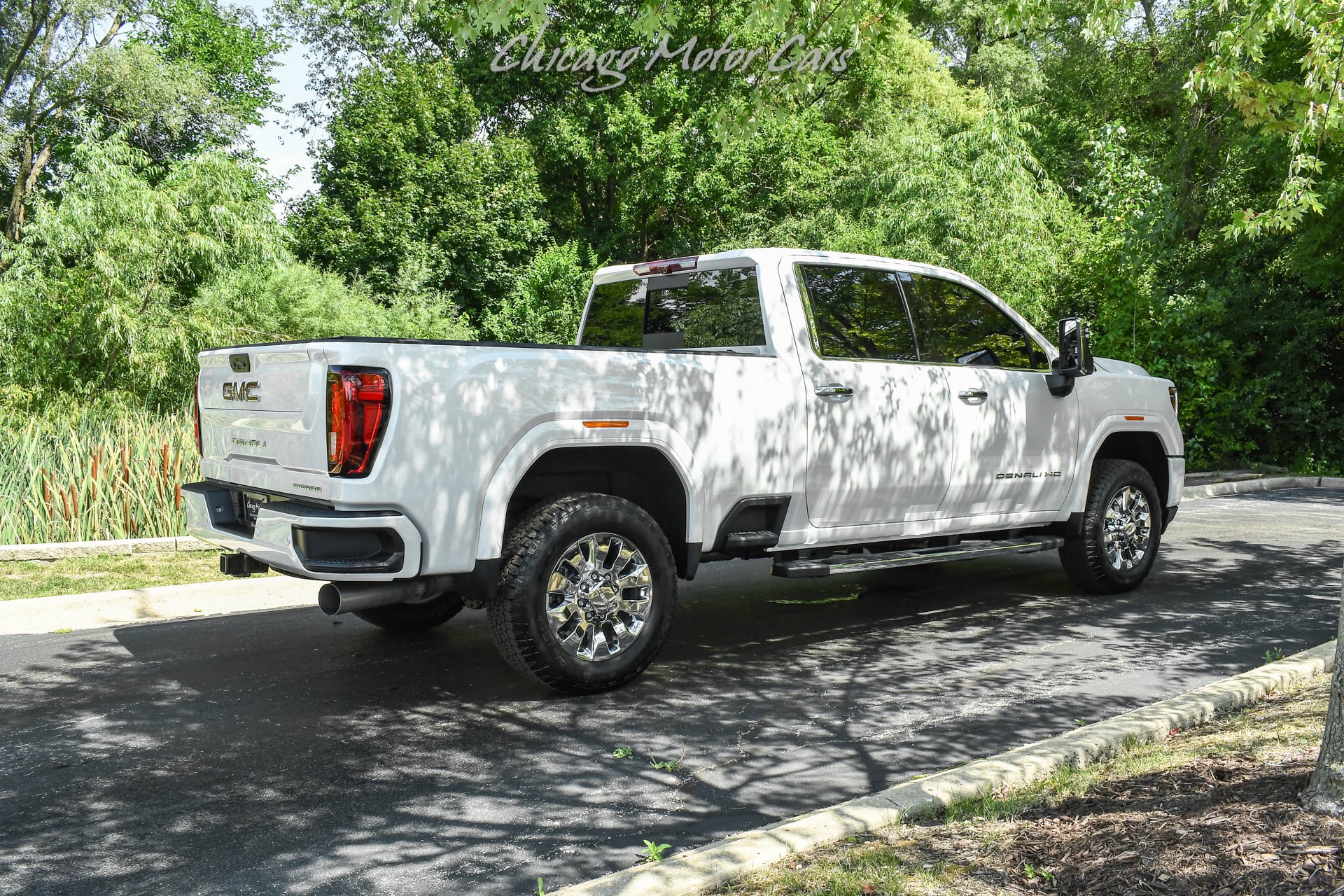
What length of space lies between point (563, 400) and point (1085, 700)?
2850 mm

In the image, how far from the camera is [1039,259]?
54.9ft

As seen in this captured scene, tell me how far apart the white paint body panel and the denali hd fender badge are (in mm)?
36

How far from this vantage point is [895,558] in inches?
249

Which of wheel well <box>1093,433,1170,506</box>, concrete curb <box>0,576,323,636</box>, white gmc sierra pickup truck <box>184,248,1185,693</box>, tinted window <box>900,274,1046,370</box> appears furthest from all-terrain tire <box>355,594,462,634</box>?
wheel well <box>1093,433,1170,506</box>

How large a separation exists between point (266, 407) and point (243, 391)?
0.30m

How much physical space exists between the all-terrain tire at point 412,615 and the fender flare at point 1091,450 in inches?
162

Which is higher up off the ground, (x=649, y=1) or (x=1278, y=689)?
(x=649, y=1)

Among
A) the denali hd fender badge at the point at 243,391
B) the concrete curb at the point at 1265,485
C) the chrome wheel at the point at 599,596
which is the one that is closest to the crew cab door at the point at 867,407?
the chrome wheel at the point at 599,596

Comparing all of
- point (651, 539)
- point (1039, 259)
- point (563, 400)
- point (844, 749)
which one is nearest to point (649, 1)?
point (563, 400)

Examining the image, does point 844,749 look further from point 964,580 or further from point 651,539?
point 964,580

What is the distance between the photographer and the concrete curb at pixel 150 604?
7.17 meters

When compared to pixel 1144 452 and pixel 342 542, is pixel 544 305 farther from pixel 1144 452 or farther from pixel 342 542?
pixel 342 542

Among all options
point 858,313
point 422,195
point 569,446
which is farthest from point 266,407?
point 422,195

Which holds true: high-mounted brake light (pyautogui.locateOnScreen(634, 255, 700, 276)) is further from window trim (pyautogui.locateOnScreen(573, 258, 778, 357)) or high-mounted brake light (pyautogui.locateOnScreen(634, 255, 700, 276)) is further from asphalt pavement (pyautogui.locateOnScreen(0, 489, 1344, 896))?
asphalt pavement (pyautogui.locateOnScreen(0, 489, 1344, 896))
